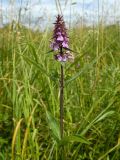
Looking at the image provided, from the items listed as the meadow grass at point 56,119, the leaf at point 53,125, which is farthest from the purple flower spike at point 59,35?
the leaf at point 53,125

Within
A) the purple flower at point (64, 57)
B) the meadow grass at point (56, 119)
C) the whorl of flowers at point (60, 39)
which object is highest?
the whorl of flowers at point (60, 39)

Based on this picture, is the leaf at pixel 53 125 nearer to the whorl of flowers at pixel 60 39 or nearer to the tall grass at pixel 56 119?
the tall grass at pixel 56 119

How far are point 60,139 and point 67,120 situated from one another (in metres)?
0.50

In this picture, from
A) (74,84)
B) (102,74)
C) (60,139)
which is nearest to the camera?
(60,139)

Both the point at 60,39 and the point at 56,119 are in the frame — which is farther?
the point at 56,119

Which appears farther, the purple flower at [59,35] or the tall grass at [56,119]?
the tall grass at [56,119]

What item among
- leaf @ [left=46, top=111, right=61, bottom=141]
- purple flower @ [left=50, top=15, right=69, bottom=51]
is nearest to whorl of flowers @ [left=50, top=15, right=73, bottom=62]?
purple flower @ [left=50, top=15, right=69, bottom=51]

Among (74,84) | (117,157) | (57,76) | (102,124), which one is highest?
(57,76)

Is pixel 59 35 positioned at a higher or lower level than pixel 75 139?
higher

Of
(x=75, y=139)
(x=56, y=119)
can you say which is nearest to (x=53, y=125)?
(x=56, y=119)

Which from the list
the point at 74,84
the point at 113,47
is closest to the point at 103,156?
the point at 74,84

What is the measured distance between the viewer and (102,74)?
9.20 feet

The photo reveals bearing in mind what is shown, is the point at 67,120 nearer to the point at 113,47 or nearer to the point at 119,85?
the point at 119,85

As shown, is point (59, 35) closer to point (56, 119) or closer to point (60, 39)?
point (60, 39)
